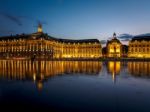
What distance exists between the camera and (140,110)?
9.15 meters

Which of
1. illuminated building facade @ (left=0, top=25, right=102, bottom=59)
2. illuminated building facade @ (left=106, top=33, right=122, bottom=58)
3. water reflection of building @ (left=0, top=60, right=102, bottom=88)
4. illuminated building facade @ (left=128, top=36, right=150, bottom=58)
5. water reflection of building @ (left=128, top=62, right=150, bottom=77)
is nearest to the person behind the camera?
water reflection of building @ (left=0, top=60, right=102, bottom=88)

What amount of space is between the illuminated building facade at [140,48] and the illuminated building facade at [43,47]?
24.4 metres

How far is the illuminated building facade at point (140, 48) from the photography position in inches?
5084

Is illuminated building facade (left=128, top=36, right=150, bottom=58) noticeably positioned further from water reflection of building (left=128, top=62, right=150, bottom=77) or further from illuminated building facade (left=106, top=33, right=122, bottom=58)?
water reflection of building (left=128, top=62, right=150, bottom=77)

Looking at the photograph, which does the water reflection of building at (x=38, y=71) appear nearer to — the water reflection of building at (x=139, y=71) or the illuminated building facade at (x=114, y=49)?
the water reflection of building at (x=139, y=71)

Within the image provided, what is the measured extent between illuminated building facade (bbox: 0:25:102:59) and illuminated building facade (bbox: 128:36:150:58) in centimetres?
2444

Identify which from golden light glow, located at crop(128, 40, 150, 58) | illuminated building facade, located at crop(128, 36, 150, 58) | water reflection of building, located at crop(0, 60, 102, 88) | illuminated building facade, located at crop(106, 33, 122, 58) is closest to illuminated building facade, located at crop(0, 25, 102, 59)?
illuminated building facade, located at crop(106, 33, 122, 58)

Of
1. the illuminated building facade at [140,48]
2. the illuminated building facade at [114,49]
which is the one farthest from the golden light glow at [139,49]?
the illuminated building facade at [114,49]

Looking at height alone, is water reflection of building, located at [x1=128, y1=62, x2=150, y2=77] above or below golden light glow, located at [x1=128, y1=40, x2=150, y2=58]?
below

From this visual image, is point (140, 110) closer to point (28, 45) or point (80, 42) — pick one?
point (28, 45)

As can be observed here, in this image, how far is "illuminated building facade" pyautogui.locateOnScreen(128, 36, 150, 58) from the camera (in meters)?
129

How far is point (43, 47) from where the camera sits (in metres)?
120

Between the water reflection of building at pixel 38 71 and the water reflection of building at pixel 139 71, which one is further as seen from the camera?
the water reflection of building at pixel 139 71

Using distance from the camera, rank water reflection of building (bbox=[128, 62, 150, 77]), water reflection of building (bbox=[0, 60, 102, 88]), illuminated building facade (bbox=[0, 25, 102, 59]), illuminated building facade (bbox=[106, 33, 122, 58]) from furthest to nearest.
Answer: illuminated building facade (bbox=[106, 33, 122, 58])
illuminated building facade (bbox=[0, 25, 102, 59])
water reflection of building (bbox=[128, 62, 150, 77])
water reflection of building (bbox=[0, 60, 102, 88])
